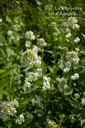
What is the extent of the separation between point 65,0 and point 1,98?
2926 millimetres

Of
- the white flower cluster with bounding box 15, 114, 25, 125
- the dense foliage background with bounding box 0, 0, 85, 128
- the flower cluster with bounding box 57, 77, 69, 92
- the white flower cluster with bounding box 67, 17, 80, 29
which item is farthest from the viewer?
the white flower cluster with bounding box 67, 17, 80, 29

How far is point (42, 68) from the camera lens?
337 cm

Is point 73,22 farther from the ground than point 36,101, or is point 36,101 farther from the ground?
point 73,22

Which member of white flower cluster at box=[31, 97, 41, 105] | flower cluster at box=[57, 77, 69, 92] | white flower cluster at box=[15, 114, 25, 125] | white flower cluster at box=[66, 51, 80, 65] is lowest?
white flower cluster at box=[15, 114, 25, 125]

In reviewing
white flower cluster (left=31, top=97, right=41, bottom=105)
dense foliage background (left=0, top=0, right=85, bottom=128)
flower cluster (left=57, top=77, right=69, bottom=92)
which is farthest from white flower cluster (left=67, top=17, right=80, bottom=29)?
white flower cluster (left=31, top=97, right=41, bottom=105)

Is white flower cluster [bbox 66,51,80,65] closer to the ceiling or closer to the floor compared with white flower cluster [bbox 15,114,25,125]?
closer to the ceiling

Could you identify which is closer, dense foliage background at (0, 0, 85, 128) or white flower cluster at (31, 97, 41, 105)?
dense foliage background at (0, 0, 85, 128)

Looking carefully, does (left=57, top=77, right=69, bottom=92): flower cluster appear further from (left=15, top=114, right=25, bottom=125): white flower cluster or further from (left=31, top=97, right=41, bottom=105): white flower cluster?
(left=15, top=114, right=25, bottom=125): white flower cluster

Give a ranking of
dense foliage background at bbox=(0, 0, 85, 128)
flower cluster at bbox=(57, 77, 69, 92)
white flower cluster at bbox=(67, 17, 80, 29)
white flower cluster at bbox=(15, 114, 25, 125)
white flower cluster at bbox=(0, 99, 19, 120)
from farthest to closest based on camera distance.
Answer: white flower cluster at bbox=(67, 17, 80, 29)
flower cluster at bbox=(57, 77, 69, 92)
dense foliage background at bbox=(0, 0, 85, 128)
white flower cluster at bbox=(15, 114, 25, 125)
white flower cluster at bbox=(0, 99, 19, 120)

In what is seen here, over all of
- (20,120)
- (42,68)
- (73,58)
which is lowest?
(20,120)

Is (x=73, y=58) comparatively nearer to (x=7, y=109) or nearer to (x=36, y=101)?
(x=36, y=101)

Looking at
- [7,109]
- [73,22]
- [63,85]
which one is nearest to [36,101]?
[63,85]

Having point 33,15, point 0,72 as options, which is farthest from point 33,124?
point 33,15

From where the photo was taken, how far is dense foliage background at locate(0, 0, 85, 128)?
2822 mm
